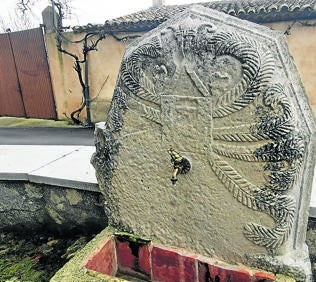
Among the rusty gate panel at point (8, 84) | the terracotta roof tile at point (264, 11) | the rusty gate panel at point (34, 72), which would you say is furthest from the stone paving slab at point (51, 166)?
the rusty gate panel at point (8, 84)

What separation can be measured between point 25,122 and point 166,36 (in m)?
6.96

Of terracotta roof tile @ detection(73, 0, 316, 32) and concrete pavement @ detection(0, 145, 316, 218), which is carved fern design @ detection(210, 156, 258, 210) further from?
terracotta roof tile @ detection(73, 0, 316, 32)

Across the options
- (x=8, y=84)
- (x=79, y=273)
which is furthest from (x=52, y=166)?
(x=8, y=84)

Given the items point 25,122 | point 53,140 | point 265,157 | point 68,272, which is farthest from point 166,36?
point 25,122

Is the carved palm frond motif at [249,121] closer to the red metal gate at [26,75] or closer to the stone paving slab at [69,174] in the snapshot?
the stone paving slab at [69,174]

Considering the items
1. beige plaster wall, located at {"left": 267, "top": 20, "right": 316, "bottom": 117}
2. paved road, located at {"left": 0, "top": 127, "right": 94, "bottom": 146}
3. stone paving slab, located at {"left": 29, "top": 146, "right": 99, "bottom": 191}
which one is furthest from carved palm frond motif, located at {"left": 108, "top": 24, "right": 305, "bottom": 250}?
beige plaster wall, located at {"left": 267, "top": 20, "right": 316, "bottom": 117}

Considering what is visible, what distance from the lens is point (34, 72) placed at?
716 centimetres

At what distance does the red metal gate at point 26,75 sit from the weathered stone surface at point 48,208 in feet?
17.3

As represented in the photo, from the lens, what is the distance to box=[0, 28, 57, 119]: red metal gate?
23.1ft

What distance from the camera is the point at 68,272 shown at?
1.39 meters

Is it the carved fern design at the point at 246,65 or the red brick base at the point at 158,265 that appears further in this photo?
the red brick base at the point at 158,265

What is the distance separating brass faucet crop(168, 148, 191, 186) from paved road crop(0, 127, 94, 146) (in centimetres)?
392

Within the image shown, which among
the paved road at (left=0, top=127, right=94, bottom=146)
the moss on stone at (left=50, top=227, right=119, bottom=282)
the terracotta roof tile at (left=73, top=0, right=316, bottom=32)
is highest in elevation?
the terracotta roof tile at (left=73, top=0, right=316, bottom=32)

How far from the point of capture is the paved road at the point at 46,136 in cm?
540
